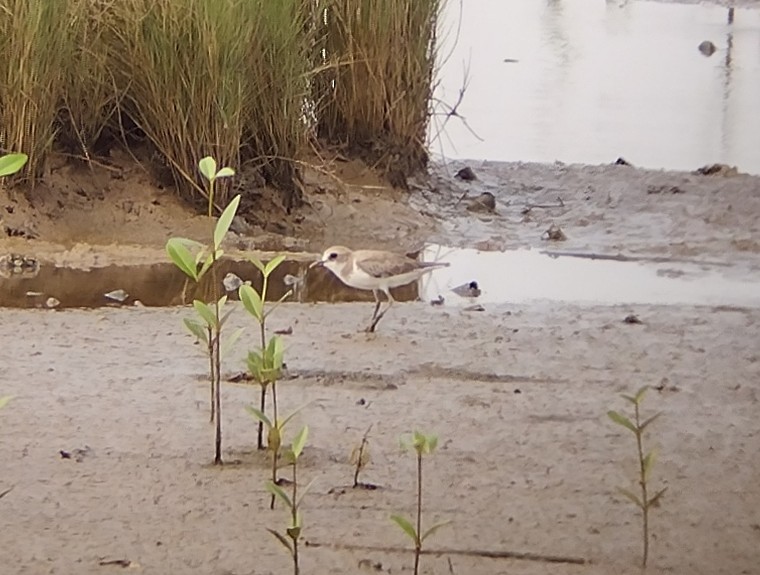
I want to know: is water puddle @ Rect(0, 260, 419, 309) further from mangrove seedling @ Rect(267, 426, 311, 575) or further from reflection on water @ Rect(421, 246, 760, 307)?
mangrove seedling @ Rect(267, 426, 311, 575)

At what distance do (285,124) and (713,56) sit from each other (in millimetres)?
6315

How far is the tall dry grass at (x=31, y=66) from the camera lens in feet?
15.0

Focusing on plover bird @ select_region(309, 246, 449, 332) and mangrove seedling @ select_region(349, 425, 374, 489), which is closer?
mangrove seedling @ select_region(349, 425, 374, 489)

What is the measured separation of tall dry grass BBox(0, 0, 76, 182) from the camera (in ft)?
15.0

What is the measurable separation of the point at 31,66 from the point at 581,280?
2078mm

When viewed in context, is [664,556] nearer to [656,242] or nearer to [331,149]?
[656,242]

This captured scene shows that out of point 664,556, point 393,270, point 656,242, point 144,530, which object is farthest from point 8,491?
point 656,242

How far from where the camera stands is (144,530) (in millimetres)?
2098

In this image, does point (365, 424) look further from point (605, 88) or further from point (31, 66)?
point (605, 88)

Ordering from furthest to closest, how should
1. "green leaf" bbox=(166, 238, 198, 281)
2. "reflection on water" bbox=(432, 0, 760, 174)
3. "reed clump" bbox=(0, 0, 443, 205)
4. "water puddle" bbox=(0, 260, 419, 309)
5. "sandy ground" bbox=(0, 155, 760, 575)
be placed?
"reflection on water" bbox=(432, 0, 760, 174) < "reed clump" bbox=(0, 0, 443, 205) < "water puddle" bbox=(0, 260, 419, 309) < "green leaf" bbox=(166, 238, 198, 281) < "sandy ground" bbox=(0, 155, 760, 575)

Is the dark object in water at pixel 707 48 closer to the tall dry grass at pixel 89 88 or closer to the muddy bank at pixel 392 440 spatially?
the tall dry grass at pixel 89 88

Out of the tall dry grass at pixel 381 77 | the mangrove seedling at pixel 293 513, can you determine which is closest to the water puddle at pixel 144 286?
the tall dry grass at pixel 381 77

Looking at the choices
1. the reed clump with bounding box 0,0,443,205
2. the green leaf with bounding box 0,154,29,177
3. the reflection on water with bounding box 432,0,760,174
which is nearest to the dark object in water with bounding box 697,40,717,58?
the reflection on water with bounding box 432,0,760,174

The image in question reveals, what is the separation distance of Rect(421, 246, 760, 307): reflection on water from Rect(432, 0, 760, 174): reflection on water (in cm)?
153
